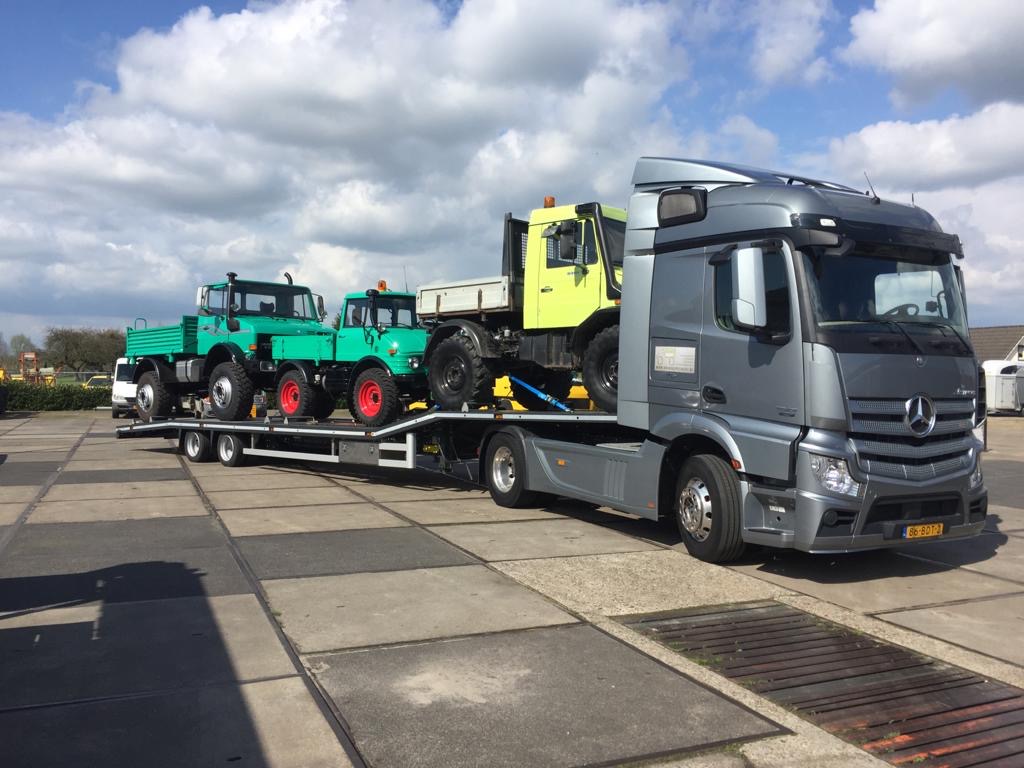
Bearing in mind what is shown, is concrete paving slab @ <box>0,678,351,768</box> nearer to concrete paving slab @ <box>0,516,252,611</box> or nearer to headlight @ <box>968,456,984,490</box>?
concrete paving slab @ <box>0,516,252,611</box>

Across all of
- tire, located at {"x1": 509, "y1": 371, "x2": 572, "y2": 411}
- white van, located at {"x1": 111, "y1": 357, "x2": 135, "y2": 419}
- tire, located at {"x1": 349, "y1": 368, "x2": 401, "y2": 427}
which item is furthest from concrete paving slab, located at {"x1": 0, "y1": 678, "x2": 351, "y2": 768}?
white van, located at {"x1": 111, "y1": 357, "x2": 135, "y2": 419}

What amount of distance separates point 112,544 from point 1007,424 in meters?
28.3

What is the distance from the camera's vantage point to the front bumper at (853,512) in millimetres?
6672

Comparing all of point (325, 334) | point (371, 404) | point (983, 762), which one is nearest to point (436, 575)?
point (983, 762)

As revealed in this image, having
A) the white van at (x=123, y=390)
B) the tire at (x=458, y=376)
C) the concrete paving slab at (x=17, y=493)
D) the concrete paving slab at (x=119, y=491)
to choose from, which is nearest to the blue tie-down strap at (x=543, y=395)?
the tire at (x=458, y=376)

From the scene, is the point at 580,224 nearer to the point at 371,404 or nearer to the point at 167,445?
the point at 371,404

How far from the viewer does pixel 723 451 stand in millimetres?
7625

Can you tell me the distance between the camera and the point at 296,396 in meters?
14.4

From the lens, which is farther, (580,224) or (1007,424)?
(1007,424)

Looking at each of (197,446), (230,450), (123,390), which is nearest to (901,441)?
(230,450)

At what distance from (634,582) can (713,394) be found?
1.75 m

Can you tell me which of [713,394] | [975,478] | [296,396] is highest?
[713,394]

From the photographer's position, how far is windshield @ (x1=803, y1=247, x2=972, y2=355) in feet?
22.3

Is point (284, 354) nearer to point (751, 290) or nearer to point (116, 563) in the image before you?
point (116, 563)
